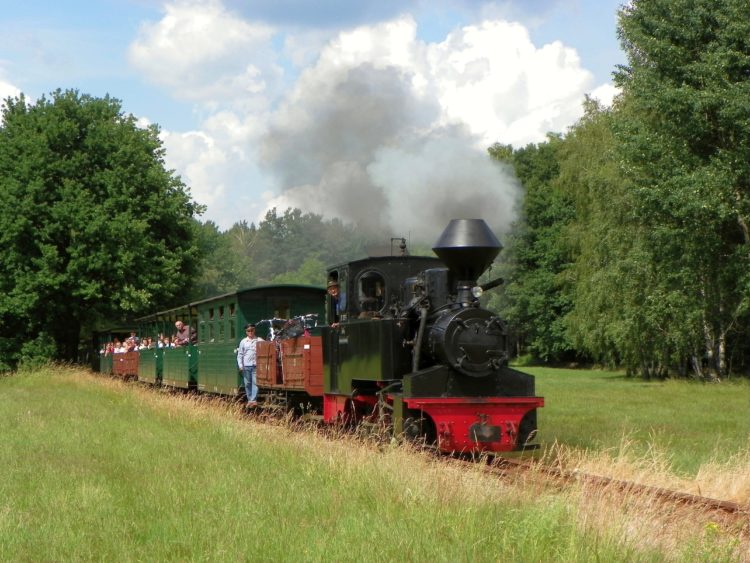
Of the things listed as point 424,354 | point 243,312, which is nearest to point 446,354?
point 424,354

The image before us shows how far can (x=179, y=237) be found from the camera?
42.2 meters

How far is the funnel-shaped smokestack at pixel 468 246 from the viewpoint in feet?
40.1

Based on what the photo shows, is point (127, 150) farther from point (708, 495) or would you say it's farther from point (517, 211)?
point (708, 495)

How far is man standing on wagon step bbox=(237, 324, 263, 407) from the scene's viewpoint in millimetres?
19828

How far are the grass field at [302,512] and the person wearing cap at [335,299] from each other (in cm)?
300

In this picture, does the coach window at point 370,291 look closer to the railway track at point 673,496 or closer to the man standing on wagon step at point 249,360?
the railway track at point 673,496

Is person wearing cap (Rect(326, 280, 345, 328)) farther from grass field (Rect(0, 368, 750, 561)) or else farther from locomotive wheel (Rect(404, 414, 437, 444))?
grass field (Rect(0, 368, 750, 561))

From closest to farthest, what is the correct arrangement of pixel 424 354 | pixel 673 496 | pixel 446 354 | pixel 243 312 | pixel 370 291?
pixel 673 496, pixel 446 354, pixel 424 354, pixel 370 291, pixel 243 312

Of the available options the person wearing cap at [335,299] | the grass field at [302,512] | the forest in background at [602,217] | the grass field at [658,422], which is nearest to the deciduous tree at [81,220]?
the forest in background at [602,217]

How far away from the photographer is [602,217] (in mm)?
34750

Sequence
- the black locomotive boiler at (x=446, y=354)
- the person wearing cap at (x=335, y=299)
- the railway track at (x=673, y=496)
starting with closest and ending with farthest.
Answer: the railway track at (x=673, y=496) < the black locomotive boiler at (x=446, y=354) < the person wearing cap at (x=335, y=299)

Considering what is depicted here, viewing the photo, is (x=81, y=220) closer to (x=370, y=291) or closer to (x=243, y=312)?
(x=243, y=312)

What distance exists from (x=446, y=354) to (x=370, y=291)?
200cm

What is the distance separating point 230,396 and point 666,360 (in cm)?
1850
